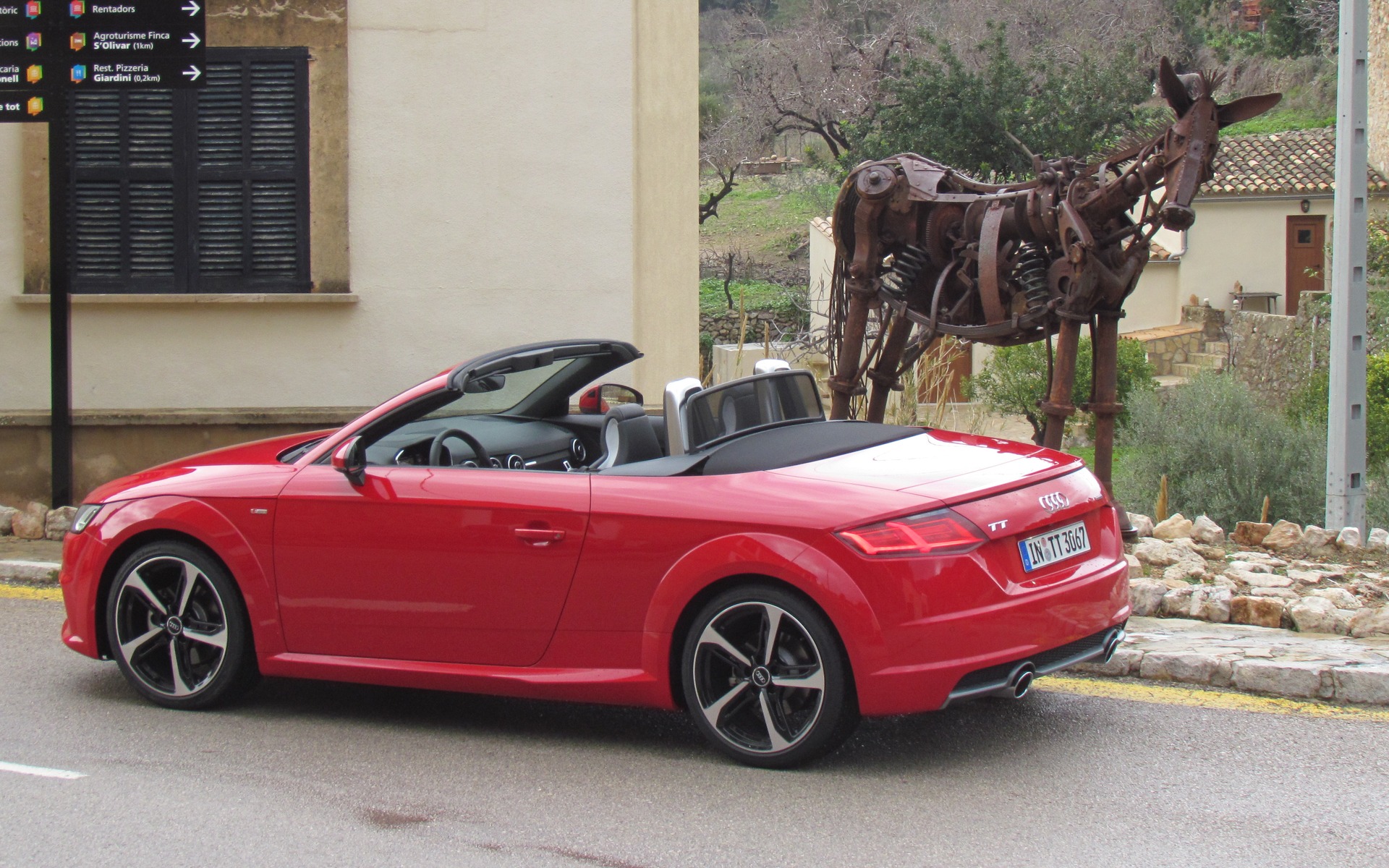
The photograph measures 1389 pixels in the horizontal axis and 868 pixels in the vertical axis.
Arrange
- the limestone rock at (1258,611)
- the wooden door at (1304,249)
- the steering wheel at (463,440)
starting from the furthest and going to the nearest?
the wooden door at (1304,249) < the limestone rock at (1258,611) < the steering wheel at (463,440)

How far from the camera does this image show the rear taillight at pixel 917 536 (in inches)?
195

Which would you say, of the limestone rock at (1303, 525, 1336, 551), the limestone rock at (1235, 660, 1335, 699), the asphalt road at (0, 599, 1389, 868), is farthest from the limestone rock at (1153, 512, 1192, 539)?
the asphalt road at (0, 599, 1389, 868)

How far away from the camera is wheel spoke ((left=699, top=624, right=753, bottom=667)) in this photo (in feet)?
16.9

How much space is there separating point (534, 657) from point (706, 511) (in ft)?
2.98

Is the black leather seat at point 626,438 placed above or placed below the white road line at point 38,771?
above

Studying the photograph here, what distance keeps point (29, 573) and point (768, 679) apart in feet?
19.0

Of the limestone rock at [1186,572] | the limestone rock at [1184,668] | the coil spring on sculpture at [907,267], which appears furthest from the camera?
the coil spring on sculpture at [907,267]

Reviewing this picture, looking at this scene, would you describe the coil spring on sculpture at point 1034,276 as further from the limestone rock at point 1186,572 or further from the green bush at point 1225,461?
the green bush at point 1225,461

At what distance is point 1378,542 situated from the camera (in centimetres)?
975

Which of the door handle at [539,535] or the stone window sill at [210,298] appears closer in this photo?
the door handle at [539,535]

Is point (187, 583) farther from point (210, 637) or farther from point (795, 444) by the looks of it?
point (795, 444)

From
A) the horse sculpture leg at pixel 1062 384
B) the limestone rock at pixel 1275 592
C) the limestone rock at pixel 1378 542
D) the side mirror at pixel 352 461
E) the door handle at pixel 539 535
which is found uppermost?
the horse sculpture leg at pixel 1062 384

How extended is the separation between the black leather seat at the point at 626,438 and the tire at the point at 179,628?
5.38ft

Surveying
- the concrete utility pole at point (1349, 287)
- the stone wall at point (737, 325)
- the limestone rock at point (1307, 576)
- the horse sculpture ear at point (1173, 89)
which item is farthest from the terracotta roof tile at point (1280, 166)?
the horse sculpture ear at point (1173, 89)
